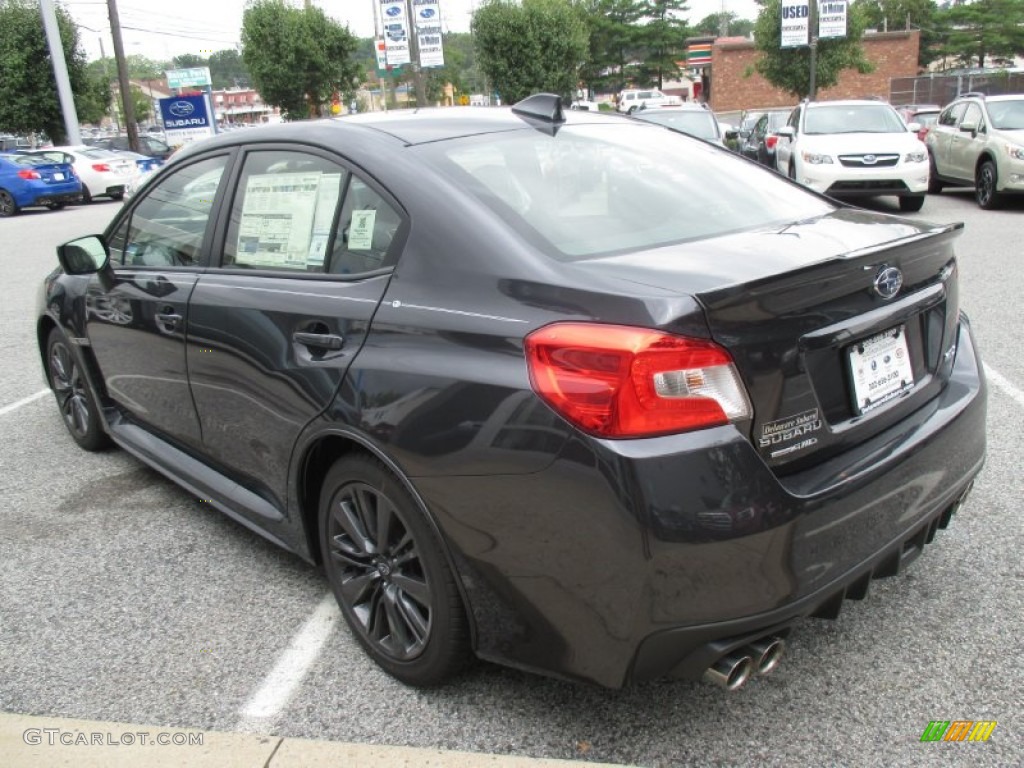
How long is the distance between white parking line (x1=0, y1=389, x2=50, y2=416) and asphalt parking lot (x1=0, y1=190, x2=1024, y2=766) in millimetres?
1830

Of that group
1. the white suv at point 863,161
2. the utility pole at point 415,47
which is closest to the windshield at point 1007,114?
the white suv at point 863,161

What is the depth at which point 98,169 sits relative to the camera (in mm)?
22812

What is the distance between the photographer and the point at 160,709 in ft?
8.38

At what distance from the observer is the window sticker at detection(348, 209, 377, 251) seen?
102 inches

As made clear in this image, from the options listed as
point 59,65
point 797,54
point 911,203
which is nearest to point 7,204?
point 59,65

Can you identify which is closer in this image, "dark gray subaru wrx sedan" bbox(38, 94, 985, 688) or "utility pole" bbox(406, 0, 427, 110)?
"dark gray subaru wrx sedan" bbox(38, 94, 985, 688)

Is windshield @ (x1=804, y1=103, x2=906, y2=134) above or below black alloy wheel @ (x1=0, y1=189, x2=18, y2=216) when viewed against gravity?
above

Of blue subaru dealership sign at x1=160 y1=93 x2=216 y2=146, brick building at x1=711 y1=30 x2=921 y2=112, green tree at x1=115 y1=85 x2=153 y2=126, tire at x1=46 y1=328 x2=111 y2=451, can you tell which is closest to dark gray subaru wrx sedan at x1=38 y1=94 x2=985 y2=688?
tire at x1=46 y1=328 x2=111 y2=451

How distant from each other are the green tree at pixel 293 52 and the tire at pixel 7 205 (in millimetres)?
18565

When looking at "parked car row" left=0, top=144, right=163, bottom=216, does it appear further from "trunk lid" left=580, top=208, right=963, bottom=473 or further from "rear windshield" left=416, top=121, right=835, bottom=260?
"trunk lid" left=580, top=208, right=963, bottom=473

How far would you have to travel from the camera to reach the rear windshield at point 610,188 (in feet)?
7.98

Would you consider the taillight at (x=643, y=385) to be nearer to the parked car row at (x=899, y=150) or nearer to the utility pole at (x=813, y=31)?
the parked car row at (x=899, y=150)

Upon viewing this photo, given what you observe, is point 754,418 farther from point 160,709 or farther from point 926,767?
point 160,709

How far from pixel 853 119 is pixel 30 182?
58.9 feet
